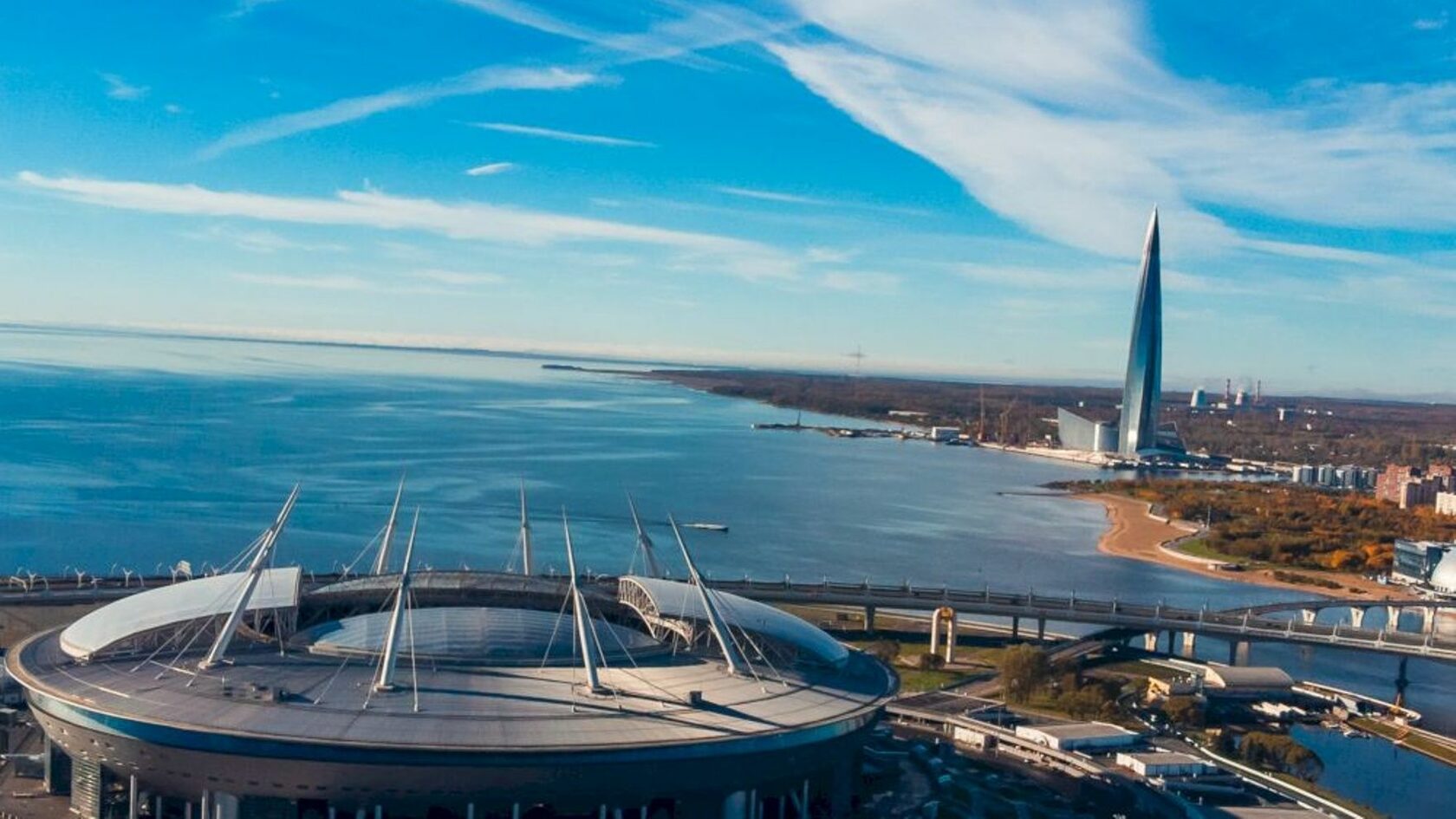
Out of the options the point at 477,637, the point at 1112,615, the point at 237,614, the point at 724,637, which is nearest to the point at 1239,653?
the point at 1112,615

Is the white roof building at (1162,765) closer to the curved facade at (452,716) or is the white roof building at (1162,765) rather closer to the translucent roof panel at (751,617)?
the curved facade at (452,716)

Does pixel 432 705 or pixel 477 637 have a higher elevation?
pixel 477 637

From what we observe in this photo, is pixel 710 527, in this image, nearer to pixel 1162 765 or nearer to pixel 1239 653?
pixel 1239 653

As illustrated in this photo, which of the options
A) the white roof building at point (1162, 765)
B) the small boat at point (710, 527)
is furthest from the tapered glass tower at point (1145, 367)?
the white roof building at point (1162, 765)

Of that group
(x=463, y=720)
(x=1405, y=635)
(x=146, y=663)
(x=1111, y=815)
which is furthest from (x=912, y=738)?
(x=1405, y=635)

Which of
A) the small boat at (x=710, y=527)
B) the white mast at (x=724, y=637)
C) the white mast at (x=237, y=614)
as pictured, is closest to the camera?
the white mast at (x=237, y=614)

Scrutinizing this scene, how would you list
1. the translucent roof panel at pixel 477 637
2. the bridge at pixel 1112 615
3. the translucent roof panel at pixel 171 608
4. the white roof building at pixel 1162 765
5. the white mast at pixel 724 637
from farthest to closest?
the bridge at pixel 1112 615 < the white roof building at pixel 1162 765 < the white mast at pixel 724 637 < the translucent roof panel at pixel 477 637 < the translucent roof panel at pixel 171 608
